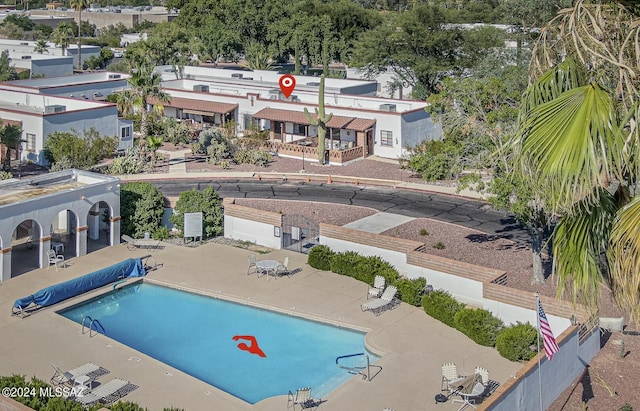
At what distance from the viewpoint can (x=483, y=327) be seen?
2719 centimetres

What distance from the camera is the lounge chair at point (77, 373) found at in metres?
23.5

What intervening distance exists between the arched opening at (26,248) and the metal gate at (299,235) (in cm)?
1070

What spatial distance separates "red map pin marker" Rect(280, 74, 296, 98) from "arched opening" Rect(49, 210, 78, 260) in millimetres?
28866

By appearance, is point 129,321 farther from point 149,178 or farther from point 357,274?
point 149,178

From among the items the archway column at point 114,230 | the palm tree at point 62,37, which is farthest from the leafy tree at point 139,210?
the palm tree at point 62,37

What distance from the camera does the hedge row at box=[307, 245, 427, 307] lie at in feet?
101

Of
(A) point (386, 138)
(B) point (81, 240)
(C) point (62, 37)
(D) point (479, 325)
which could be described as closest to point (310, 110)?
(A) point (386, 138)

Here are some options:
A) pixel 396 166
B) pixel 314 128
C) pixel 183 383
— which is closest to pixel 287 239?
pixel 183 383

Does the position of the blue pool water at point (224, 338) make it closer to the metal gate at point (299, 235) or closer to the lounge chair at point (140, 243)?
the lounge chair at point (140, 243)

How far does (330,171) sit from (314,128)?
26.9 feet

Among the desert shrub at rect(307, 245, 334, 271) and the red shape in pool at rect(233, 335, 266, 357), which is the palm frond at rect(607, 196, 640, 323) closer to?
the red shape in pool at rect(233, 335, 266, 357)

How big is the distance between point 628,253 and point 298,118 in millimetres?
54317

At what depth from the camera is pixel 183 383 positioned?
24.2 m

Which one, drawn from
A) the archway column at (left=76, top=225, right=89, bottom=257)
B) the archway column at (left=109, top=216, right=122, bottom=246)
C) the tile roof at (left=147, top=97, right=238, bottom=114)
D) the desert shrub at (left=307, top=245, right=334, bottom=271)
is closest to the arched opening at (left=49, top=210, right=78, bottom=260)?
the archway column at (left=76, top=225, right=89, bottom=257)
